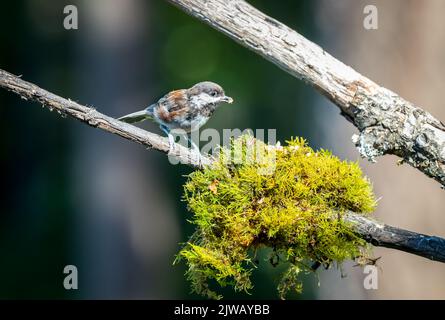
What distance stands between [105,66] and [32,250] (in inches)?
130

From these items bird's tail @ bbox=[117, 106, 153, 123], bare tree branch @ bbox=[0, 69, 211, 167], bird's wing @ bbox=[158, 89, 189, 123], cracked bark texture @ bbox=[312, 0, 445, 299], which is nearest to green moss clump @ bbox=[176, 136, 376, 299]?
bare tree branch @ bbox=[0, 69, 211, 167]

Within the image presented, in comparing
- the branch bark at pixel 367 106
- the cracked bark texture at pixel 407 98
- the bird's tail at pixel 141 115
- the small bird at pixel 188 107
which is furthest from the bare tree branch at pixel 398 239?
the cracked bark texture at pixel 407 98

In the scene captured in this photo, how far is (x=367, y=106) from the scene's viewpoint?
9.99 feet

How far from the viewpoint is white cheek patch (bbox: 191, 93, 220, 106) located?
382cm

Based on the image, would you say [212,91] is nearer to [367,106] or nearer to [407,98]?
[367,106]

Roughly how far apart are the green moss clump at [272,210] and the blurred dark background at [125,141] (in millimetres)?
2433

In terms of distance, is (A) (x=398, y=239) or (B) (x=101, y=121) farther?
(B) (x=101, y=121)

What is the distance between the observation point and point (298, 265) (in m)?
2.94

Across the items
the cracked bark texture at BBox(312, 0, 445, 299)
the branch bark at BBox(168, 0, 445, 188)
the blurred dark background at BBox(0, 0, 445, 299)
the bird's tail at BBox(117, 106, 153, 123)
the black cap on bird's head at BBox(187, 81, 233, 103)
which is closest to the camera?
the branch bark at BBox(168, 0, 445, 188)

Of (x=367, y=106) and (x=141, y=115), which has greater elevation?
(x=141, y=115)

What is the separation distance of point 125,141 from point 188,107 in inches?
162

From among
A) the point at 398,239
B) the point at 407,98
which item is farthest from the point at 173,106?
the point at 407,98

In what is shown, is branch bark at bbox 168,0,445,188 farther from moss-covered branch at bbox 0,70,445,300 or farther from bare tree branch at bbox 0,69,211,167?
bare tree branch at bbox 0,69,211,167

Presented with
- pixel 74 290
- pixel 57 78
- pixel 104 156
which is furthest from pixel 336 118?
pixel 57 78
